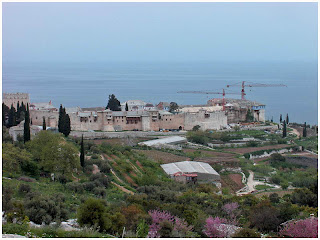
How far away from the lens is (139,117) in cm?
2853

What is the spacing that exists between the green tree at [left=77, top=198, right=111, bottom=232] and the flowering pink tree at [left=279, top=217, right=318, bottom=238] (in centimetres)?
326

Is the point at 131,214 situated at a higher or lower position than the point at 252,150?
higher

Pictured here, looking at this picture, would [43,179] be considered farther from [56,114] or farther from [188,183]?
[56,114]

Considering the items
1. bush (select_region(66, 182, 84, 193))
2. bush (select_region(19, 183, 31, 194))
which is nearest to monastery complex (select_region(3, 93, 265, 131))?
bush (select_region(66, 182, 84, 193))

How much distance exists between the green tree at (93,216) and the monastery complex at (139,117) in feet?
54.8

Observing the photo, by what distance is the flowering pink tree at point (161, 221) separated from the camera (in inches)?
380

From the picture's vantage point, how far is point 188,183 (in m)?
17.9

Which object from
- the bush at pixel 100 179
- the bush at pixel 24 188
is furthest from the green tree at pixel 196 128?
the bush at pixel 24 188

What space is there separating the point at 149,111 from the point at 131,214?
730 inches

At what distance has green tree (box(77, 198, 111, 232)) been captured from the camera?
982 centimetres

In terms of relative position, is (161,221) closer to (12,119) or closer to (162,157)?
(162,157)

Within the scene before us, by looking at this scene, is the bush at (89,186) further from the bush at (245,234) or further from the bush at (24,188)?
the bush at (245,234)

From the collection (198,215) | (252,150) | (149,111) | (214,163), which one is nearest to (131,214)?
(198,215)

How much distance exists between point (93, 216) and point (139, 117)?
18721 mm
